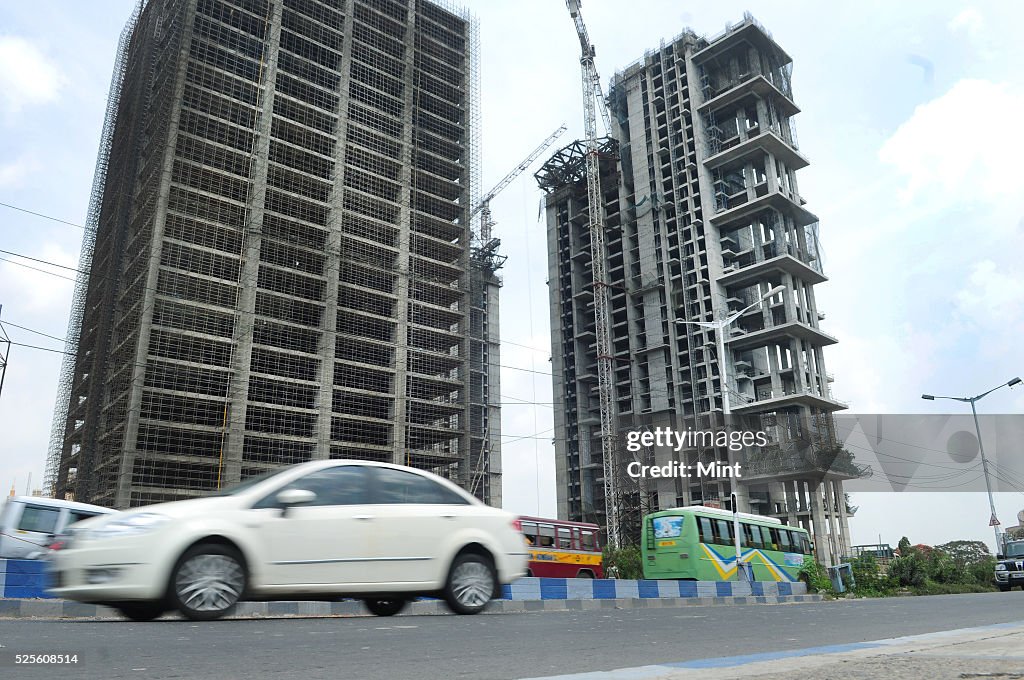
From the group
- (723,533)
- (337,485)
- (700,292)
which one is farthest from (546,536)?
(700,292)

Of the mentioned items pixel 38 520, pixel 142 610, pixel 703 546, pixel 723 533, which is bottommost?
pixel 142 610

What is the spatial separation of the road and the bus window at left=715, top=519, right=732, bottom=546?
1761cm

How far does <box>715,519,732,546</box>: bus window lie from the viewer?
2539cm

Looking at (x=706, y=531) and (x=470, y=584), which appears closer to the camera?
(x=470, y=584)

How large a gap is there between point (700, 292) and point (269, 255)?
3410 centimetres

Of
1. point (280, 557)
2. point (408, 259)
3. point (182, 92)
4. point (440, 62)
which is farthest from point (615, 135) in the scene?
point (280, 557)

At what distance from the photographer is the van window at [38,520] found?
15586 mm

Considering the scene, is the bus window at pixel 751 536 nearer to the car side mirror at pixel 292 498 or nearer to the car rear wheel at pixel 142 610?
the car side mirror at pixel 292 498

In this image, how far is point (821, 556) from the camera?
54.7m

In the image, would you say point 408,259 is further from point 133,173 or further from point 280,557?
point 280,557

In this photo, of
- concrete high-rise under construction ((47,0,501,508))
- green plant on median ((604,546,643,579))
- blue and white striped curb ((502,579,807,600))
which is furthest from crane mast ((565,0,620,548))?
blue and white striped curb ((502,579,807,600))

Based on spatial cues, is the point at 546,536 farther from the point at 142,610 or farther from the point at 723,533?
the point at 142,610

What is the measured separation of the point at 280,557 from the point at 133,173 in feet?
167

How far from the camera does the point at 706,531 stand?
82.2ft
